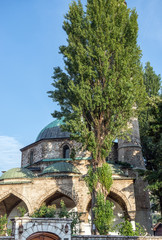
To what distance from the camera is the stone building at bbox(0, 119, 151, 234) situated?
14.7 m

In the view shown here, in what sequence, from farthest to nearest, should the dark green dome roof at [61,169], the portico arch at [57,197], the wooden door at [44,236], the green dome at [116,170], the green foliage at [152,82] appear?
the green foliage at [152,82] → the dark green dome roof at [61,169] → the green dome at [116,170] → the portico arch at [57,197] → the wooden door at [44,236]

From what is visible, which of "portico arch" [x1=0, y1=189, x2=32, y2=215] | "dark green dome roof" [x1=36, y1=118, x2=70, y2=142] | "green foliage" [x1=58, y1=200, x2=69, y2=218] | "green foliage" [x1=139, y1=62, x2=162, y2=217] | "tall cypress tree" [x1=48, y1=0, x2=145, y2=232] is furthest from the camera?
"dark green dome roof" [x1=36, y1=118, x2=70, y2=142]

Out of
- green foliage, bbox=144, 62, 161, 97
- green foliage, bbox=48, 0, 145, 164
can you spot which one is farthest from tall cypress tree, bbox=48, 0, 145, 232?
green foliage, bbox=144, 62, 161, 97

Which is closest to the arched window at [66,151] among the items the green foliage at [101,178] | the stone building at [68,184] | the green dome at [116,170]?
the stone building at [68,184]

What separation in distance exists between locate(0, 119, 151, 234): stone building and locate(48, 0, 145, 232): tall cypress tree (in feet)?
4.58

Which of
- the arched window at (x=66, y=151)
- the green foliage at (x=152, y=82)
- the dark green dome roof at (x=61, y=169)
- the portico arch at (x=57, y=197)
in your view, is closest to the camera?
the portico arch at (x=57, y=197)

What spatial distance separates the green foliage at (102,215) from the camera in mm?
10328

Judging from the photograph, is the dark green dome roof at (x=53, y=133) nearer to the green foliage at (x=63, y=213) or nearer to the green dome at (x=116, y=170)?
the green dome at (x=116, y=170)

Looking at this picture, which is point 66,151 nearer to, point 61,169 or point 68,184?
point 61,169

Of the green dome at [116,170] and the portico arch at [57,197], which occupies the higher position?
the green dome at [116,170]

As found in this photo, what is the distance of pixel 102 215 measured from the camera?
1056 cm

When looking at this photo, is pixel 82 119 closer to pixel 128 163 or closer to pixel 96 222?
pixel 96 222

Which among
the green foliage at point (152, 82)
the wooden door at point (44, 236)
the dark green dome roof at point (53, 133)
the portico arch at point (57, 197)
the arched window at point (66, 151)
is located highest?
the green foliage at point (152, 82)

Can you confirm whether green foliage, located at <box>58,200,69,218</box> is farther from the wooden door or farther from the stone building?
the wooden door
